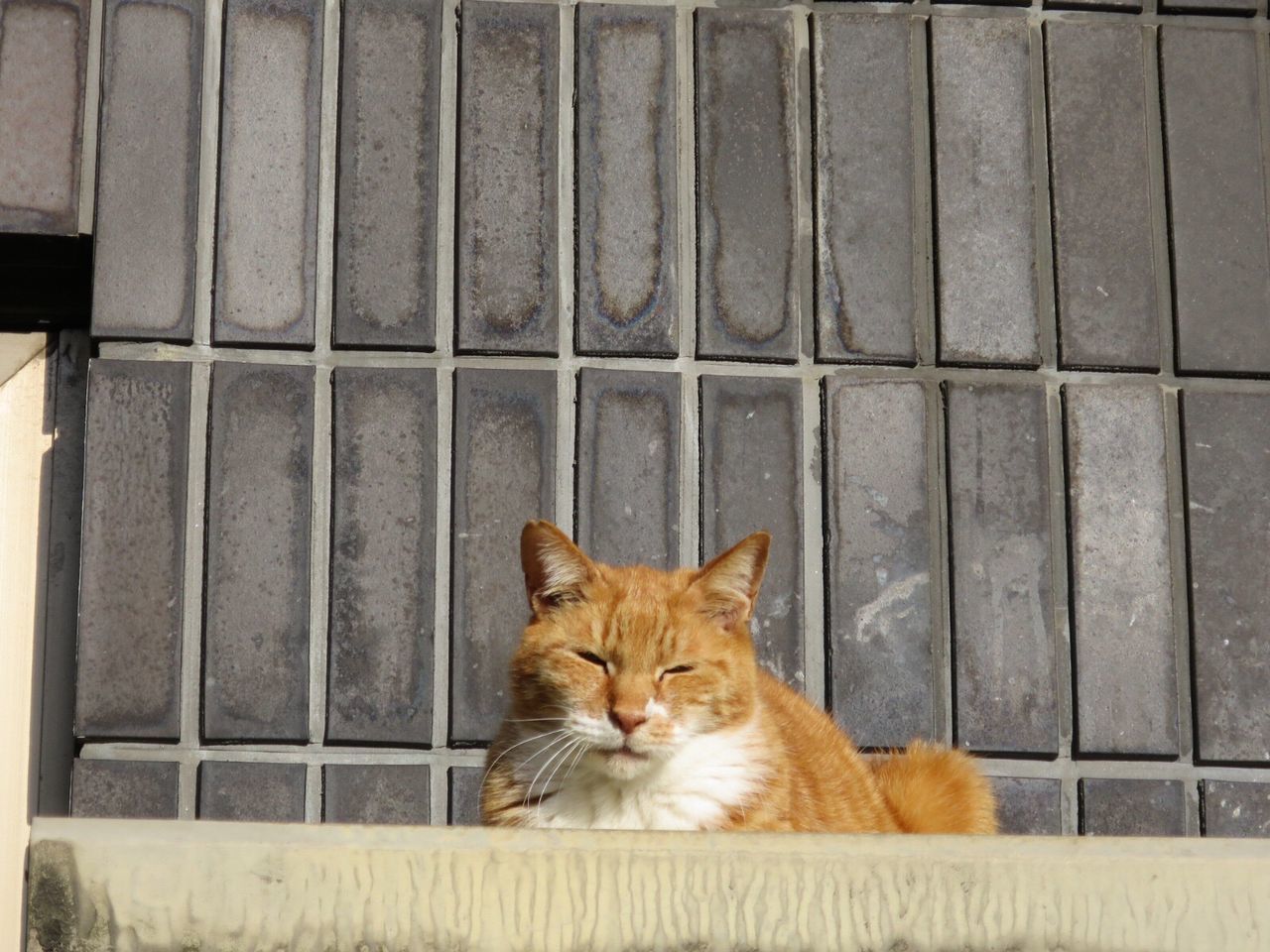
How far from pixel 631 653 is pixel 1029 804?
38.5 inches

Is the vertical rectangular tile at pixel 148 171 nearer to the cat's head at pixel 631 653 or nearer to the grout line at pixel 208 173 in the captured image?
the grout line at pixel 208 173

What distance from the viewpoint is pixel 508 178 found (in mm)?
3105

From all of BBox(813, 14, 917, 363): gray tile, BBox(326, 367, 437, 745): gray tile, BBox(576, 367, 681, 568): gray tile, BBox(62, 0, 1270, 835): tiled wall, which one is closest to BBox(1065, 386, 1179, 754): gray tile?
BBox(62, 0, 1270, 835): tiled wall

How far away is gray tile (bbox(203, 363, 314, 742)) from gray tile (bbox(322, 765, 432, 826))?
0.11 m

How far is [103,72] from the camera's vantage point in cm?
308

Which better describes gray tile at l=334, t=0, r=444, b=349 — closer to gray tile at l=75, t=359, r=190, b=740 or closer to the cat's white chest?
gray tile at l=75, t=359, r=190, b=740

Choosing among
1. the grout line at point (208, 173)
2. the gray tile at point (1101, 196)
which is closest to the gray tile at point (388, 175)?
the grout line at point (208, 173)

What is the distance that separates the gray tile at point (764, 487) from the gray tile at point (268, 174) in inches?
32.1

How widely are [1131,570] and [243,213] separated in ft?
6.12

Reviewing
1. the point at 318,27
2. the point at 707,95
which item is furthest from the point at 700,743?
the point at 318,27

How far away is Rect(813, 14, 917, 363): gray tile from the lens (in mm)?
3135

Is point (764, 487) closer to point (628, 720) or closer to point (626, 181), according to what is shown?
point (626, 181)

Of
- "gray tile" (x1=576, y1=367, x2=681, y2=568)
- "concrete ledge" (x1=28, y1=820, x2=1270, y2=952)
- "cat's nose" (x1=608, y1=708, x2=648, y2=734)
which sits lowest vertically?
"concrete ledge" (x1=28, y1=820, x2=1270, y2=952)

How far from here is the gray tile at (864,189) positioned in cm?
313
